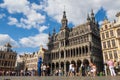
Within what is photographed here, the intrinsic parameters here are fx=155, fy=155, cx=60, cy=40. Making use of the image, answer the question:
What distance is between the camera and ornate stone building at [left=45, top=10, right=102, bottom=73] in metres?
49.2

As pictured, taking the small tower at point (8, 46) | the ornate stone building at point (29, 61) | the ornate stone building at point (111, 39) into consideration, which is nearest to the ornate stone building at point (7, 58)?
the small tower at point (8, 46)

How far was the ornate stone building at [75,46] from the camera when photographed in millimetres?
49156

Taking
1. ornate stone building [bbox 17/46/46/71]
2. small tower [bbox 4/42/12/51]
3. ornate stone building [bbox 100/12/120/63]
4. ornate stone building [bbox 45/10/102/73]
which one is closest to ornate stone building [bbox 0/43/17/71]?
small tower [bbox 4/42/12/51]

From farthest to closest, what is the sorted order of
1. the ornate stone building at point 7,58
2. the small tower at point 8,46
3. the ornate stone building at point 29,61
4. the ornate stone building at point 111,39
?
the small tower at point 8,46
the ornate stone building at point 29,61
the ornate stone building at point 7,58
the ornate stone building at point 111,39

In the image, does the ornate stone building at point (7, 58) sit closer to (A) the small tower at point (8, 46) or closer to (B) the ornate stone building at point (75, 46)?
(A) the small tower at point (8, 46)

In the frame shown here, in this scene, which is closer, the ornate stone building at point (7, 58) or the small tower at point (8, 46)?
the ornate stone building at point (7, 58)

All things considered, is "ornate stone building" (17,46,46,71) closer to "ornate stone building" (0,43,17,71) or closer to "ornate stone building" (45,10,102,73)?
"ornate stone building" (0,43,17,71)

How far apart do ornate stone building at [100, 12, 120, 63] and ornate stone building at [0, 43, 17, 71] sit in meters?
49.4

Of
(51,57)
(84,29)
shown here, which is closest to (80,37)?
(84,29)

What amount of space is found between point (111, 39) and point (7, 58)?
5223cm

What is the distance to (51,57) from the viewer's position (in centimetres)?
6075

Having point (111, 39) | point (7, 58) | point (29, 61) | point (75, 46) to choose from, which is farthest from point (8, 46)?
point (111, 39)

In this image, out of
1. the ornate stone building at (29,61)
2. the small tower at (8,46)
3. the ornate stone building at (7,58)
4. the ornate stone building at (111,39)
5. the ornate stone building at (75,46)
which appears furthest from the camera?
the small tower at (8,46)

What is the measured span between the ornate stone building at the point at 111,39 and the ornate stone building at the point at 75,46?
4.69 metres
